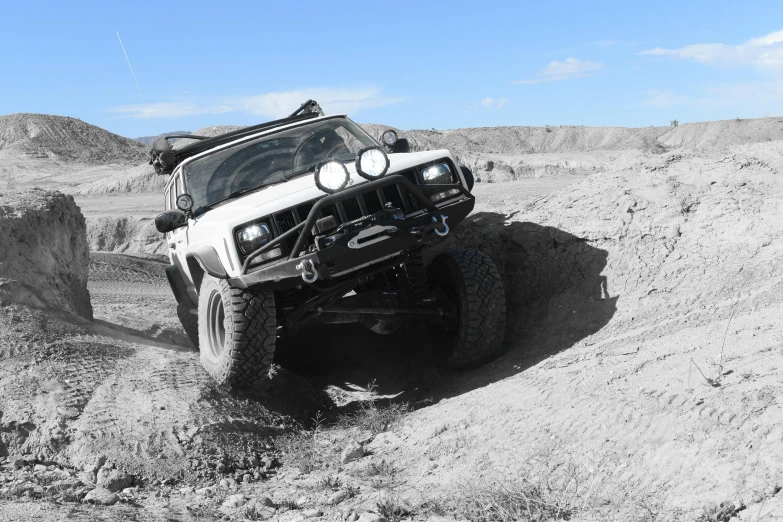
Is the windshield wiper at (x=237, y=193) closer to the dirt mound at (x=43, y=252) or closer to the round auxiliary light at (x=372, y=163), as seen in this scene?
the round auxiliary light at (x=372, y=163)

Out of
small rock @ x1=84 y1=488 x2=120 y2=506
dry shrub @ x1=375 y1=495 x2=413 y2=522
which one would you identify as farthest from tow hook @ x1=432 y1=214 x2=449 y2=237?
small rock @ x1=84 y1=488 x2=120 y2=506

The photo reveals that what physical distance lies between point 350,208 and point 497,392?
1.70m

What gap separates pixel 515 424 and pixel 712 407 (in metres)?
1.24

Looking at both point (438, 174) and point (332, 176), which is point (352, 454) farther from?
point (438, 174)

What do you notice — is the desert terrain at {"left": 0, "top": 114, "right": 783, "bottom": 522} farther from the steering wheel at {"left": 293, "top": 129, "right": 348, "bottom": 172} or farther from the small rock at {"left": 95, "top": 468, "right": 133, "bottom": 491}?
the steering wheel at {"left": 293, "top": 129, "right": 348, "bottom": 172}

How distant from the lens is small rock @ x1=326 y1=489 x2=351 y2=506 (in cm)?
464

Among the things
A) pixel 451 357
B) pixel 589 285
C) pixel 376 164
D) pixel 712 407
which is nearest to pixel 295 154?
pixel 376 164

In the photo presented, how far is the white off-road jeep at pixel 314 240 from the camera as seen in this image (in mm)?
5738

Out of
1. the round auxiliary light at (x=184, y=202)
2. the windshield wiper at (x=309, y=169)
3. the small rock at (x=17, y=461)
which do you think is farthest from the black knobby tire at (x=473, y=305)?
the small rock at (x=17, y=461)

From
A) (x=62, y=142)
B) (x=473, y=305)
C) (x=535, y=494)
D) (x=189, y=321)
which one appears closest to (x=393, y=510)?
(x=535, y=494)

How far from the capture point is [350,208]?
5949mm

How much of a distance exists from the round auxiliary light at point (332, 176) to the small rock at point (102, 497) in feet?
7.88

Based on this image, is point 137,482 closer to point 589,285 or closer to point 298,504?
point 298,504

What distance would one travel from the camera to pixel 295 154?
6.91m
